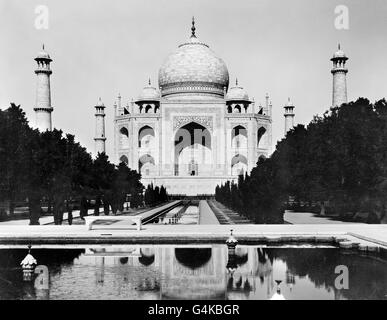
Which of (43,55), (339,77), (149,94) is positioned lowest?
(339,77)

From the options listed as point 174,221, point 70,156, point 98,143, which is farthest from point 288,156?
point 98,143

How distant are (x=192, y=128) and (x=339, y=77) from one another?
14.8 meters

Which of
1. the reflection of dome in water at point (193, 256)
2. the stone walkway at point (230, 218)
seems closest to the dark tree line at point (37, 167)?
the stone walkway at point (230, 218)

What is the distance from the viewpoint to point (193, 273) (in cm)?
895

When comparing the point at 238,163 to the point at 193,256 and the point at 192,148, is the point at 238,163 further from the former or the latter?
the point at 193,256

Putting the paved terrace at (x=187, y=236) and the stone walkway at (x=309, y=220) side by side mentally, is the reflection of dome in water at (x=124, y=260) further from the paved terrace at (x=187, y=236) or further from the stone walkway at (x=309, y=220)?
the stone walkway at (x=309, y=220)

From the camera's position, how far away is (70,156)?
17750 mm

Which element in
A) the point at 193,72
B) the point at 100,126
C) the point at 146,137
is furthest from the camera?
the point at 146,137

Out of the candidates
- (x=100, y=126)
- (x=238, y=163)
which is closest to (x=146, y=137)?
(x=100, y=126)

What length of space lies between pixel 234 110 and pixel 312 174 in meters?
29.2

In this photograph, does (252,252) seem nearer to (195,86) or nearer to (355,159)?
(355,159)

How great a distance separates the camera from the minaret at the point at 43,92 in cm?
3509

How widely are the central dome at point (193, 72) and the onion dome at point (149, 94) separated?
0.72 meters

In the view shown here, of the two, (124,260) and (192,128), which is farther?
(192,128)
